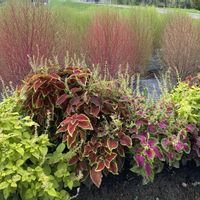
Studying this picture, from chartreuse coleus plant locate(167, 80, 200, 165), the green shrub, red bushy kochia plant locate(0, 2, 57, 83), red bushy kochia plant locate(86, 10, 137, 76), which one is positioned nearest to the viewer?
chartreuse coleus plant locate(167, 80, 200, 165)

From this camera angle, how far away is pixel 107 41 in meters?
4.45

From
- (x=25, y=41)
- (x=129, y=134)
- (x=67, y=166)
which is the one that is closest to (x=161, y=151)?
(x=129, y=134)

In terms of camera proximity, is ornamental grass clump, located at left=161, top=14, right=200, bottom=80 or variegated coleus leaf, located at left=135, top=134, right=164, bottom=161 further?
ornamental grass clump, located at left=161, top=14, right=200, bottom=80

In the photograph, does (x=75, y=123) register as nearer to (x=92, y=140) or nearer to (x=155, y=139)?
(x=92, y=140)

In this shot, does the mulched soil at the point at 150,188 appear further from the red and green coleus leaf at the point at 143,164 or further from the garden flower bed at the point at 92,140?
the red and green coleus leaf at the point at 143,164

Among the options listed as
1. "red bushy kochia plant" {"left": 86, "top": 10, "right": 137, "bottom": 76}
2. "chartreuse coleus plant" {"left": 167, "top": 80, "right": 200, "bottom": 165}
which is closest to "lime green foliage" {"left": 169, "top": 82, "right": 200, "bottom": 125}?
"chartreuse coleus plant" {"left": 167, "top": 80, "right": 200, "bottom": 165}

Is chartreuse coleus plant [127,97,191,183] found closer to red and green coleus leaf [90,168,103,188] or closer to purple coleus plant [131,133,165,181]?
purple coleus plant [131,133,165,181]

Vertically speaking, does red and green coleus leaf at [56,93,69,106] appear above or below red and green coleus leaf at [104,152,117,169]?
above

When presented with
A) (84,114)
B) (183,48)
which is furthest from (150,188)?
(183,48)

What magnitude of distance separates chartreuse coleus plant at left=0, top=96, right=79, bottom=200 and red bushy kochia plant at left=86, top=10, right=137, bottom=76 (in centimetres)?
240

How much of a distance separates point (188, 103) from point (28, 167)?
1203 millimetres

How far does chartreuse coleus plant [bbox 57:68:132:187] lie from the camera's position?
2.13 metres

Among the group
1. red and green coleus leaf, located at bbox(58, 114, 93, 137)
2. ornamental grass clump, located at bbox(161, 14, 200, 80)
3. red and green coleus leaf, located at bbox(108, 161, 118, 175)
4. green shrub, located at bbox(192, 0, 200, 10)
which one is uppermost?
red and green coleus leaf, located at bbox(58, 114, 93, 137)

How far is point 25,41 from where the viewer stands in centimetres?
384
